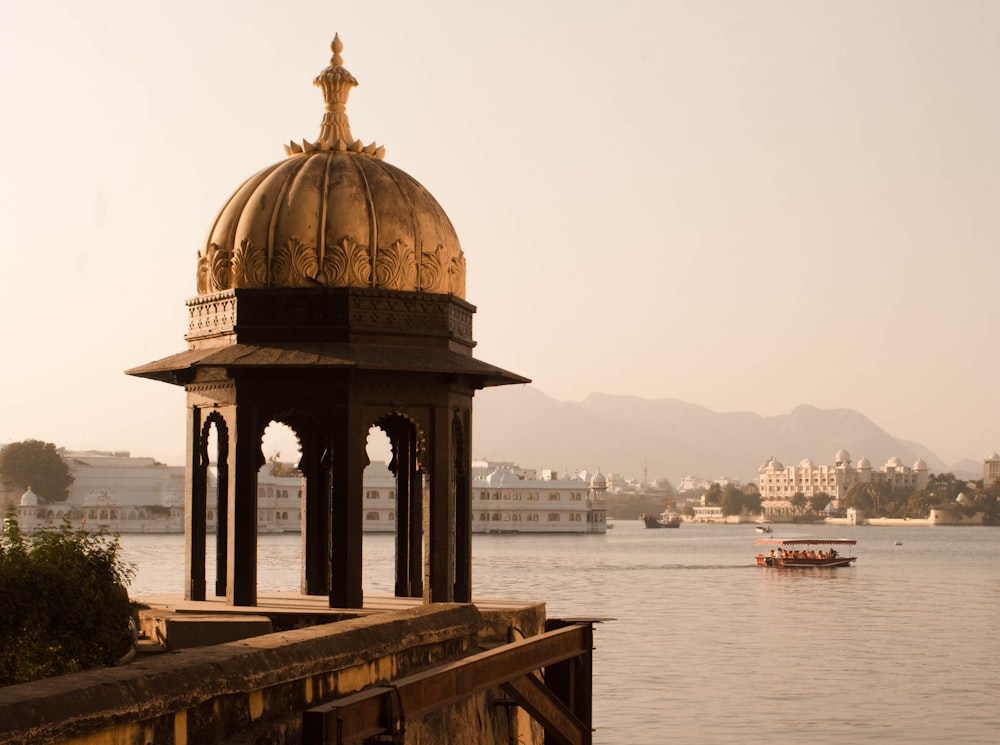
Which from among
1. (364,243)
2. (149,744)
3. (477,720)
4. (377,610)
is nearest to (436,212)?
(364,243)

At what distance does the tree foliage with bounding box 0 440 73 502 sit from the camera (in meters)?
124

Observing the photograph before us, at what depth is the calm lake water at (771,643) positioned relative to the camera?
30.3 m

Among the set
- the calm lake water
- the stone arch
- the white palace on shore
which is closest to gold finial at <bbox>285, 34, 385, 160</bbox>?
the stone arch

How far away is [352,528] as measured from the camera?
1175 cm

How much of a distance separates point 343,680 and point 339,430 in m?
3.28

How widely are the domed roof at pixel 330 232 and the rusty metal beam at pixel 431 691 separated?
2880 millimetres

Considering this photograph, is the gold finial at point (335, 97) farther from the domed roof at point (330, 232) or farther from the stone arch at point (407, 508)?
the stone arch at point (407, 508)

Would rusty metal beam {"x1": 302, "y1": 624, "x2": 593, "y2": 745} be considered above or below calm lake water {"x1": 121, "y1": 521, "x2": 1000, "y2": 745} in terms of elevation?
above

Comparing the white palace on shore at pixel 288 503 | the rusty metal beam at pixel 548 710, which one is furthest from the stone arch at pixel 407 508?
the white palace on shore at pixel 288 503

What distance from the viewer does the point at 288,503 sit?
150000mm

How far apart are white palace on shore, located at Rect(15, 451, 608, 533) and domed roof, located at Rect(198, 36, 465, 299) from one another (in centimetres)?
13292

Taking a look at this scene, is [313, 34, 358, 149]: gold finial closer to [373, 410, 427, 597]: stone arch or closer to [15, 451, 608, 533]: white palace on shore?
[373, 410, 427, 597]: stone arch

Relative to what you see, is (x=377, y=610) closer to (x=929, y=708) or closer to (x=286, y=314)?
(x=286, y=314)

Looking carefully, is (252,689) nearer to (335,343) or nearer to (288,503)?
(335,343)
